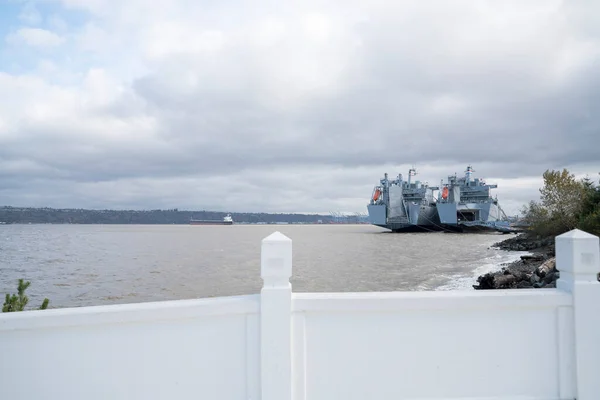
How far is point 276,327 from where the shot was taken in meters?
3.07

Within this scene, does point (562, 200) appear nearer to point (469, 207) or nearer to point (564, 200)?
point (564, 200)

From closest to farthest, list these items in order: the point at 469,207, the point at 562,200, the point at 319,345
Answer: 1. the point at 319,345
2. the point at 562,200
3. the point at 469,207

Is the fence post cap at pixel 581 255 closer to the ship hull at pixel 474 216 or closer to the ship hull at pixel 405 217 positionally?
the ship hull at pixel 474 216

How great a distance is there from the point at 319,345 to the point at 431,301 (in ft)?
3.13

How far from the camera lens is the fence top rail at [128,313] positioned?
3000mm

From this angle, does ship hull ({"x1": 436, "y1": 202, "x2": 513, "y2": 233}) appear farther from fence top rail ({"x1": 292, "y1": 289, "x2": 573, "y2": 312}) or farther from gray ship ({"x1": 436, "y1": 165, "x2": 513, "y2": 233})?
fence top rail ({"x1": 292, "y1": 289, "x2": 573, "y2": 312})

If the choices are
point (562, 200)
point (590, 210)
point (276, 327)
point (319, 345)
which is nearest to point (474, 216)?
point (562, 200)

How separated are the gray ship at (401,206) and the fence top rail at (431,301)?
9604 cm

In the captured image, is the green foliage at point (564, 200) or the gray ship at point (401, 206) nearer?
the green foliage at point (564, 200)

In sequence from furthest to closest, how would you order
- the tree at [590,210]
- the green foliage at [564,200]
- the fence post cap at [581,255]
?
1. the green foliage at [564,200]
2. the tree at [590,210]
3. the fence post cap at [581,255]

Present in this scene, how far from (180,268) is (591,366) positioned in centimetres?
3367

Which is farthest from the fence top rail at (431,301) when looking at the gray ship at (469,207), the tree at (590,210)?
the gray ship at (469,207)

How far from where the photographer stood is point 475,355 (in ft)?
10.9

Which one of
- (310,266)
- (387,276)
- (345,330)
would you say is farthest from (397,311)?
(310,266)
